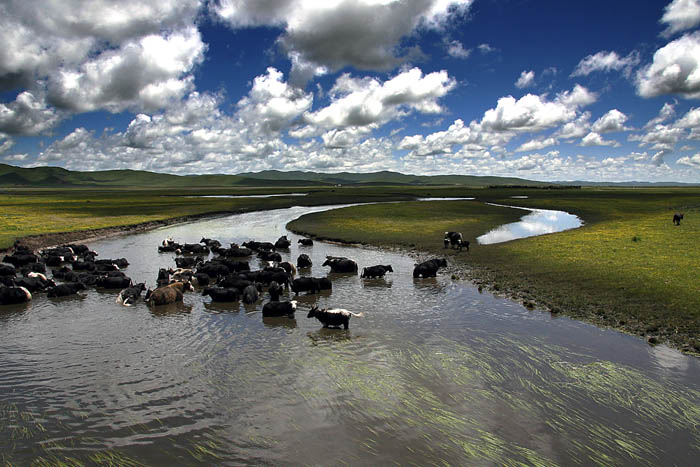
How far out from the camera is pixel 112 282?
61.9 feet

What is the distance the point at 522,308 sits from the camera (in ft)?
50.2

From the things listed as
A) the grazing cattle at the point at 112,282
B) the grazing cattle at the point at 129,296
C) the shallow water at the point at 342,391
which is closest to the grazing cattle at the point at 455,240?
the shallow water at the point at 342,391

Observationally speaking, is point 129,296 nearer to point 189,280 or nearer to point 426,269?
point 189,280

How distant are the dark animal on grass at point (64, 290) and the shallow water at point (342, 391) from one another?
290cm

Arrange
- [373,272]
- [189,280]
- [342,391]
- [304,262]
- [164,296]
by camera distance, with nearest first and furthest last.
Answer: [342,391] < [164,296] < [189,280] < [373,272] < [304,262]

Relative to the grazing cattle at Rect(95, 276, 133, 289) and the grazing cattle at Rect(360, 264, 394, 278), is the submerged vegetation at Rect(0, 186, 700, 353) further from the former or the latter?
the grazing cattle at Rect(95, 276, 133, 289)

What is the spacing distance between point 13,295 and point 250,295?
9715 millimetres

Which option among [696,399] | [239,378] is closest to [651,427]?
[696,399]

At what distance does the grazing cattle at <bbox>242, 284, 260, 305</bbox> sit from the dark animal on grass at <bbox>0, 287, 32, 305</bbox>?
909 centimetres

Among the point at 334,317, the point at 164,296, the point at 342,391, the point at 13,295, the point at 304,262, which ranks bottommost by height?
the point at 342,391

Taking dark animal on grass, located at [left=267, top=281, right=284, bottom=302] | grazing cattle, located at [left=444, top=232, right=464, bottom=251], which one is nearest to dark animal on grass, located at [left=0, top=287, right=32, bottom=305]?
dark animal on grass, located at [left=267, top=281, right=284, bottom=302]

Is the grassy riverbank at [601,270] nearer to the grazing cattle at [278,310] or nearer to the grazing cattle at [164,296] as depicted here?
the grazing cattle at [278,310]

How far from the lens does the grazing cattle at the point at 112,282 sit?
1888 centimetres

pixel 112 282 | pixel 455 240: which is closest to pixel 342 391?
pixel 112 282
